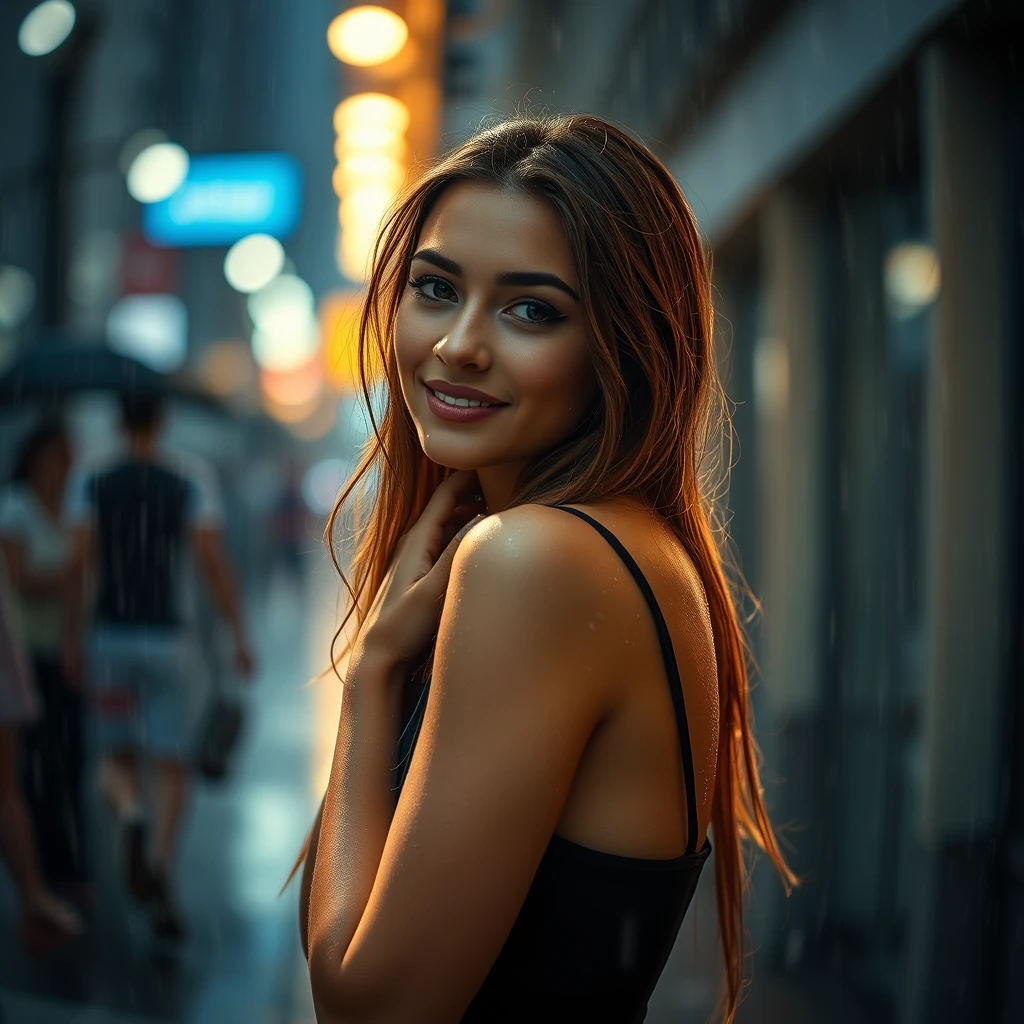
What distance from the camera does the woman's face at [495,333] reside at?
1484 millimetres

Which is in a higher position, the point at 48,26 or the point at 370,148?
the point at 48,26

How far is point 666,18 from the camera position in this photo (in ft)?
26.2

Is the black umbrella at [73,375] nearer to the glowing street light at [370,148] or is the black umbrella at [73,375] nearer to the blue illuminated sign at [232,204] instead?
the glowing street light at [370,148]

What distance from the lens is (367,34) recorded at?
6.39 metres

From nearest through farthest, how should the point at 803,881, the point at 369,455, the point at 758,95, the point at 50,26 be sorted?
1. the point at 369,455
2. the point at 803,881
3. the point at 758,95
4. the point at 50,26

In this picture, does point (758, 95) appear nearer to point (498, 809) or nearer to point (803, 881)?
point (803, 881)

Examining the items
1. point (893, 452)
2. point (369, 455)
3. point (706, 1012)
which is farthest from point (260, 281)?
point (369, 455)

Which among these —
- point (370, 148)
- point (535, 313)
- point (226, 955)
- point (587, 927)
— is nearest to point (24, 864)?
point (226, 955)

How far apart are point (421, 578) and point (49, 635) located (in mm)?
4474

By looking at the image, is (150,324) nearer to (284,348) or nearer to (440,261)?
(284,348)

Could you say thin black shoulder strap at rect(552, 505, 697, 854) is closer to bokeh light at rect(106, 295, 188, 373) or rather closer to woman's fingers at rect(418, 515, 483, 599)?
woman's fingers at rect(418, 515, 483, 599)

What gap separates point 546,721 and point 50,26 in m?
7.44

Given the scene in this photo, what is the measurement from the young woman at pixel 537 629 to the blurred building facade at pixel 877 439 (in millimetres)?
910

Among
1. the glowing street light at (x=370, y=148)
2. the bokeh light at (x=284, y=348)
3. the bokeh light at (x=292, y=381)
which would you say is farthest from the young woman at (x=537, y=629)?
the bokeh light at (x=292, y=381)
